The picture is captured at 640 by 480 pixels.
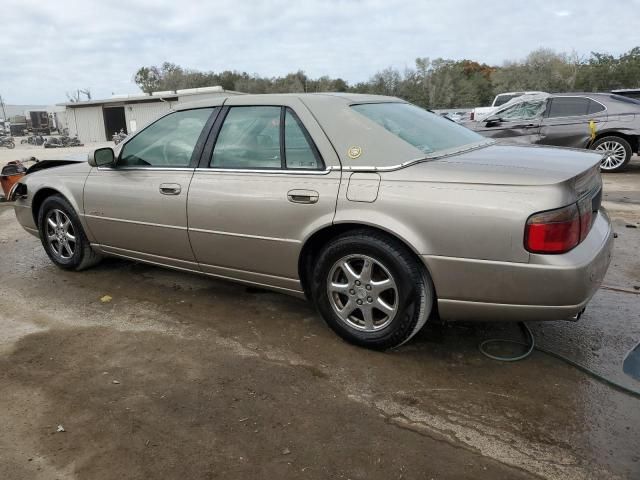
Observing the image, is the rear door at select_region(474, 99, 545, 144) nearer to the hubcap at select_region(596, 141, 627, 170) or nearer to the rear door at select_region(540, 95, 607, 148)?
the rear door at select_region(540, 95, 607, 148)

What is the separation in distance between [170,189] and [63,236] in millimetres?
1667

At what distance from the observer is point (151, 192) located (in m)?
3.89

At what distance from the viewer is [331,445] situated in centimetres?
238

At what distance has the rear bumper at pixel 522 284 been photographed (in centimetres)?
256

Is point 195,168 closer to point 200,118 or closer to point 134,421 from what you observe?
point 200,118

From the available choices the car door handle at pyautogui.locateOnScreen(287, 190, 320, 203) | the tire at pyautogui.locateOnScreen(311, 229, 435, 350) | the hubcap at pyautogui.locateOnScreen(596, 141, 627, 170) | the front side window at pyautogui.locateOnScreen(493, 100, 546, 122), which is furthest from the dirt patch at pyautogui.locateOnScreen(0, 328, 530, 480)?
the hubcap at pyautogui.locateOnScreen(596, 141, 627, 170)

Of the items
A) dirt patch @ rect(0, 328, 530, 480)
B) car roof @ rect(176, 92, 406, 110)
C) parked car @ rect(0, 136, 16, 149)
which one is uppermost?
parked car @ rect(0, 136, 16, 149)

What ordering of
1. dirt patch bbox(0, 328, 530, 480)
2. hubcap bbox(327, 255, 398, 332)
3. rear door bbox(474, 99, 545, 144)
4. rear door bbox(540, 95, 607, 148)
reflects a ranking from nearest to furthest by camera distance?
dirt patch bbox(0, 328, 530, 480) → hubcap bbox(327, 255, 398, 332) → rear door bbox(540, 95, 607, 148) → rear door bbox(474, 99, 545, 144)

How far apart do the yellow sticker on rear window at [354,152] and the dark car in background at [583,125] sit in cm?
762

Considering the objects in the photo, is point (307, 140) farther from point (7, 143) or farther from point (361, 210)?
point (7, 143)

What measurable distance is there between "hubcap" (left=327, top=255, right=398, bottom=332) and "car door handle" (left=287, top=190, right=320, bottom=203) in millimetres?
410

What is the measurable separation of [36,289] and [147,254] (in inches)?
48.4

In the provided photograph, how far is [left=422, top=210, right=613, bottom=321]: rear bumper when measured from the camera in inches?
101

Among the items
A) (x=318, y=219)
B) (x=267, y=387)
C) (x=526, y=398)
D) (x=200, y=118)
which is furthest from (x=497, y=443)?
(x=200, y=118)
